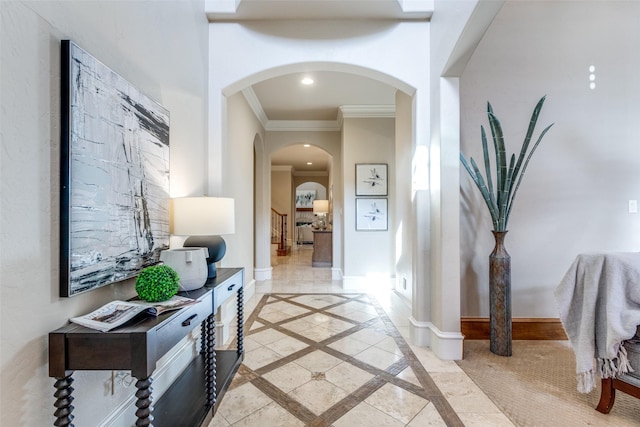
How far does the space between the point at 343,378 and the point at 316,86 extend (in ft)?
11.3

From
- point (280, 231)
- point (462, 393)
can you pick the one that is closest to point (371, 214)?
point (462, 393)

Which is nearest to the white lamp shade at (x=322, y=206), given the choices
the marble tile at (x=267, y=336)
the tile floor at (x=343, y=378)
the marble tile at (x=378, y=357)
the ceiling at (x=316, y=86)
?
the ceiling at (x=316, y=86)

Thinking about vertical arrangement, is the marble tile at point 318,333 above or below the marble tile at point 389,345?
above

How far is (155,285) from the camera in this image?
130 centimetres

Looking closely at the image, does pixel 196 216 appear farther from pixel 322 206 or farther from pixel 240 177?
pixel 322 206

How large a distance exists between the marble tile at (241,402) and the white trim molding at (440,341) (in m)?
→ 1.41

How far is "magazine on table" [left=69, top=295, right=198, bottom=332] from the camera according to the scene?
3.40 ft

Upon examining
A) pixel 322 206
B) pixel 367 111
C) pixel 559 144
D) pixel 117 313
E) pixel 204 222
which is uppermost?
pixel 367 111

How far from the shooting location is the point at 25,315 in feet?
3.07

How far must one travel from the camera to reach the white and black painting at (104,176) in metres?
1.06

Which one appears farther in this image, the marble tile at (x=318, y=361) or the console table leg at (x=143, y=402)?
the marble tile at (x=318, y=361)

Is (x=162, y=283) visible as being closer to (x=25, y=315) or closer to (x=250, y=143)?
(x=25, y=315)

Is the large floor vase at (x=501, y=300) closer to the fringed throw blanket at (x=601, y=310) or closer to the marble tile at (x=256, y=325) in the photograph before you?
the fringed throw blanket at (x=601, y=310)

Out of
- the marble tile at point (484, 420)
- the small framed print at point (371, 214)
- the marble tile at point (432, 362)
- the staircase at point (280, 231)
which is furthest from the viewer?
the staircase at point (280, 231)
